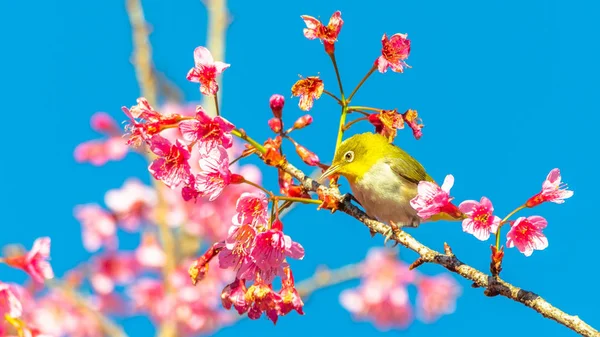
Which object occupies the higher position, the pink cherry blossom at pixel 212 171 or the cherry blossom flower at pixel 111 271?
the cherry blossom flower at pixel 111 271

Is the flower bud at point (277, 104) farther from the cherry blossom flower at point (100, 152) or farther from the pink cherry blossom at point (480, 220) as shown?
the cherry blossom flower at point (100, 152)

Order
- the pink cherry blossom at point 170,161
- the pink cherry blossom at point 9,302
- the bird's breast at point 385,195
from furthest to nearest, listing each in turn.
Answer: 1. the bird's breast at point 385,195
2. the pink cherry blossom at point 9,302
3. the pink cherry blossom at point 170,161

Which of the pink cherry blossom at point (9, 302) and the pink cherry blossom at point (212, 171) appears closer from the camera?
the pink cherry blossom at point (212, 171)

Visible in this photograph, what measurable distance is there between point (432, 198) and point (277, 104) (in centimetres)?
71

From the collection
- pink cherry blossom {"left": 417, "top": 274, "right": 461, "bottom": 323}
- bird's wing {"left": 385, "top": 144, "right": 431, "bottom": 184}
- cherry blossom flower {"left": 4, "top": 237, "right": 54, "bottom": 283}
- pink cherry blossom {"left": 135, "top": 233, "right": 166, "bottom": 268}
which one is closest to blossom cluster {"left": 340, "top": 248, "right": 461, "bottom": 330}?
pink cherry blossom {"left": 417, "top": 274, "right": 461, "bottom": 323}

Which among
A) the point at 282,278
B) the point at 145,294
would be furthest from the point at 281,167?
the point at 145,294

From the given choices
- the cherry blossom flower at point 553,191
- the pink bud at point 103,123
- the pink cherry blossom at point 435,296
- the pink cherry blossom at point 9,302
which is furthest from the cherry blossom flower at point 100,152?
the cherry blossom flower at point 553,191

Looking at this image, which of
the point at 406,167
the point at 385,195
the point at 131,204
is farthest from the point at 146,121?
the point at 131,204

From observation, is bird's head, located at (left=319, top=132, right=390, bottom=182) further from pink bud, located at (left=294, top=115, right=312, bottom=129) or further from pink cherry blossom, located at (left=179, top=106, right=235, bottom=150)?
pink cherry blossom, located at (left=179, top=106, right=235, bottom=150)

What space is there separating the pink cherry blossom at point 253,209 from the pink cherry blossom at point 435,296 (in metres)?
5.95

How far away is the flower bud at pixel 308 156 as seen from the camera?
9.64 ft

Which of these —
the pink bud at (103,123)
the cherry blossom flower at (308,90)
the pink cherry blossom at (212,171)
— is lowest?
the pink cherry blossom at (212,171)

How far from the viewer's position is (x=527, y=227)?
8.07 ft

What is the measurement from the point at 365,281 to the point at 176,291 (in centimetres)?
210
